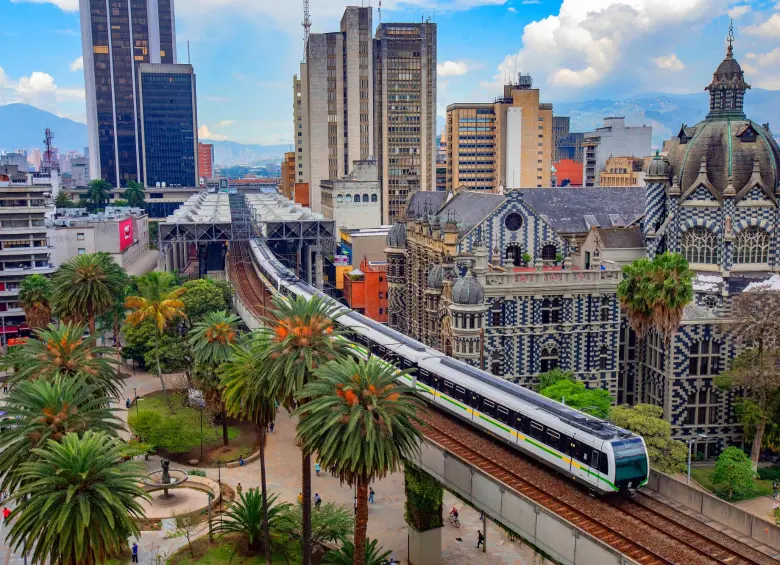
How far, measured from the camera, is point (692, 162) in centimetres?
9031

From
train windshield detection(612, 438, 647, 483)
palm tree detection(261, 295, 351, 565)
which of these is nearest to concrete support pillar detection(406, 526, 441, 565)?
palm tree detection(261, 295, 351, 565)

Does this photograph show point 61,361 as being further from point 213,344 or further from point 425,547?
point 425,547

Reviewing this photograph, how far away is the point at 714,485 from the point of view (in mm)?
75375

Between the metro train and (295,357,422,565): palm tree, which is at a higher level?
(295,357,422,565): palm tree

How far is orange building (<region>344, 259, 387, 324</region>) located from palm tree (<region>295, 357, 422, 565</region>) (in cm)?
9405

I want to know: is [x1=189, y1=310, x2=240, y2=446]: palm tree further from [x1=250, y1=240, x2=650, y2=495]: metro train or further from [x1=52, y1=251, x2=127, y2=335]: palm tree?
[x1=52, y1=251, x2=127, y2=335]: palm tree

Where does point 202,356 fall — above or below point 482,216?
below

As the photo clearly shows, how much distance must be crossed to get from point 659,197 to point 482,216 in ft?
67.7

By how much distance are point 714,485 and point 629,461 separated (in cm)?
3262

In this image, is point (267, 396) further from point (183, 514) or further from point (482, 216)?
point (482, 216)

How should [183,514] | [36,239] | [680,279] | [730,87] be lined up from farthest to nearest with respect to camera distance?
[36,239] → [730,87] → [680,279] → [183,514]

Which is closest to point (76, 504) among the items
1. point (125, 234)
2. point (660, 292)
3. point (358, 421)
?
point (358, 421)

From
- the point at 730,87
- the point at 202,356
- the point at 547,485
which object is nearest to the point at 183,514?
the point at 202,356

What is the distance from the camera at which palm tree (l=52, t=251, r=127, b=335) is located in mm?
96625
